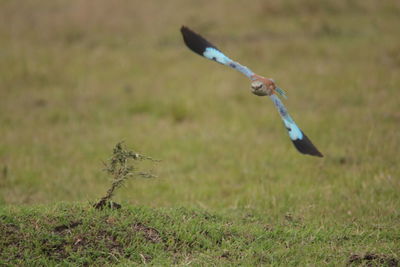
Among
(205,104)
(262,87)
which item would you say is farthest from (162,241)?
(205,104)

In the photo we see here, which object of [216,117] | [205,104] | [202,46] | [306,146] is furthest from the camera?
[205,104]

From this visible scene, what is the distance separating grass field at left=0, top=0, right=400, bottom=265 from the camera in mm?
4711

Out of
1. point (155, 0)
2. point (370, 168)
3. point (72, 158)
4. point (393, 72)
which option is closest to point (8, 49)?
point (155, 0)

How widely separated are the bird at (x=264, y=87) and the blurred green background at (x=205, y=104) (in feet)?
3.67

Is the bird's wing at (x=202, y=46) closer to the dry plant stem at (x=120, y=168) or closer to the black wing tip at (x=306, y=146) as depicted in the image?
the black wing tip at (x=306, y=146)

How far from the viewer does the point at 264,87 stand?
4.14 metres

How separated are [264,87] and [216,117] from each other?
3621 millimetres

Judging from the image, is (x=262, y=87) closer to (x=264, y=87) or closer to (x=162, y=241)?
(x=264, y=87)

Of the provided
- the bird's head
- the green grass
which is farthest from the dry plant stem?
the bird's head

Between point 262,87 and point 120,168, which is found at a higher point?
point 262,87

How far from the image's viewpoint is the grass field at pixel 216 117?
4711 mm

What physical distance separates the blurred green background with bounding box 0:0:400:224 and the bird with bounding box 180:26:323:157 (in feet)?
3.67

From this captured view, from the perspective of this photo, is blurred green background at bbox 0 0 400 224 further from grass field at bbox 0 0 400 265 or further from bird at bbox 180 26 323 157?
bird at bbox 180 26 323 157

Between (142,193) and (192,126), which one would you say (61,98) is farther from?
(142,193)
